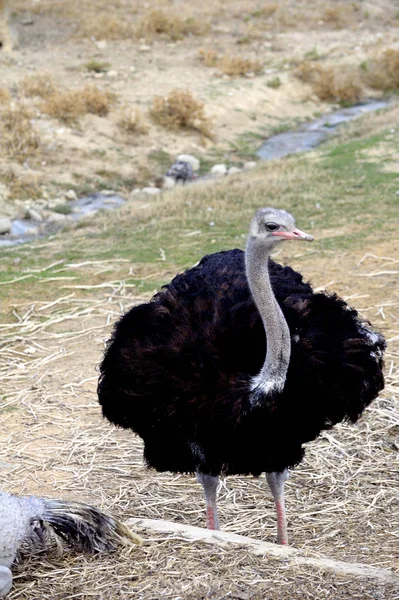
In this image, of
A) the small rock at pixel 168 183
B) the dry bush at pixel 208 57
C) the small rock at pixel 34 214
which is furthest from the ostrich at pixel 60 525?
the dry bush at pixel 208 57

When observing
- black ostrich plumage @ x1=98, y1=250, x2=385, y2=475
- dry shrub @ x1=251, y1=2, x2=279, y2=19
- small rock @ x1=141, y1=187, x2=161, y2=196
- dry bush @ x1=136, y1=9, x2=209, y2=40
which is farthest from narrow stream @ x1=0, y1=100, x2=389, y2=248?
dry shrub @ x1=251, y1=2, x2=279, y2=19

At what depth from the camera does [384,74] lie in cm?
2227

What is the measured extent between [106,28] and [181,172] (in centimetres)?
1098

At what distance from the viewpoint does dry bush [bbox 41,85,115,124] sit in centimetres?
1686

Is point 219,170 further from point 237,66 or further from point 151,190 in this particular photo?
point 237,66

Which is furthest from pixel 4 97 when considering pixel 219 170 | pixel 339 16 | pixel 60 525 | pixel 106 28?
pixel 339 16

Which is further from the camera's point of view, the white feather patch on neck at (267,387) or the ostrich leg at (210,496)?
the ostrich leg at (210,496)

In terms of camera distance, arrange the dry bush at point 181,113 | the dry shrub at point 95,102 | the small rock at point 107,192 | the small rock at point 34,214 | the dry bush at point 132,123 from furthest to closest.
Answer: the dry bush at point 181,113
the dry shrub at point 95,102
the dry bush at point 132,123
the small rock at point 107,192
the small rock at point 34,214

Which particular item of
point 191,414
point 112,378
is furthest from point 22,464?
point 191,414

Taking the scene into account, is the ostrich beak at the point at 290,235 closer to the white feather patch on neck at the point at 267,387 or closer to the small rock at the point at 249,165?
the white feather patch on neck at the point at 267,387

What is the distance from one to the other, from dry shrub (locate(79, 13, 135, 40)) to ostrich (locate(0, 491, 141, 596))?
2164 cm

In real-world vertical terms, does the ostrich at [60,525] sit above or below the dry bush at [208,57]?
above

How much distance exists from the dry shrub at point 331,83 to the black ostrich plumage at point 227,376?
17.5 m

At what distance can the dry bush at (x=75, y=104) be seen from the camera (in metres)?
16.9
